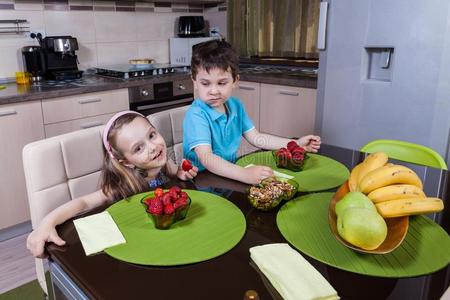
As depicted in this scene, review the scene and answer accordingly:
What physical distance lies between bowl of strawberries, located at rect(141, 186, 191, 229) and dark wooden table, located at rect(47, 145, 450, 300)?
0.13m

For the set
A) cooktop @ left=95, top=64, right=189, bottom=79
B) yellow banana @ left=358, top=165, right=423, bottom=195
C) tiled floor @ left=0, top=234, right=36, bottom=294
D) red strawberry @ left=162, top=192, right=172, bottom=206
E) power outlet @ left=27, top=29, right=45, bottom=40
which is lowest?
tiled floor @ left=0, top=234, right=36, bottom=294

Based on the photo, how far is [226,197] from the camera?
3.33 ft

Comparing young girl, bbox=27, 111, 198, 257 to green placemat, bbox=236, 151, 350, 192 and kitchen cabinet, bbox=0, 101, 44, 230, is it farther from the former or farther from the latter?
kitchen cabinet, bbox=0, 101, 44, 230

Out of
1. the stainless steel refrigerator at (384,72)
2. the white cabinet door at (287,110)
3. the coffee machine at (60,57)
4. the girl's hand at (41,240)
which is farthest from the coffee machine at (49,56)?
the girl's hand at (41,240)

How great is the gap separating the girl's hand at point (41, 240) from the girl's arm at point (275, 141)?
88cm

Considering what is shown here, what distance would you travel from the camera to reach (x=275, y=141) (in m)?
1.50

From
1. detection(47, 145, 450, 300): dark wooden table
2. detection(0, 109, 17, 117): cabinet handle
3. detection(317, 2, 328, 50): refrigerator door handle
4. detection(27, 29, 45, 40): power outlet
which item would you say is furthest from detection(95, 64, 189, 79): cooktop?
detection(47, 145, 450, 300): dark wooden table

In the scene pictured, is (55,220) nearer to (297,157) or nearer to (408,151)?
(297,157)

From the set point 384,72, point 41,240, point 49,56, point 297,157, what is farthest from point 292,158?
point 49,56

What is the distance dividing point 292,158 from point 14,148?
165 cm

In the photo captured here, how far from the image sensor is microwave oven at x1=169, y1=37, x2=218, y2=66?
3.17m

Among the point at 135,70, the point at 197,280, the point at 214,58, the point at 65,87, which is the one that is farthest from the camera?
the point at 135,70

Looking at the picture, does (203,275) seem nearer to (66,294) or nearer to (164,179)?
(66,294)

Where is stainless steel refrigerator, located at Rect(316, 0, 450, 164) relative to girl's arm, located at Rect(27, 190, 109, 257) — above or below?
above
